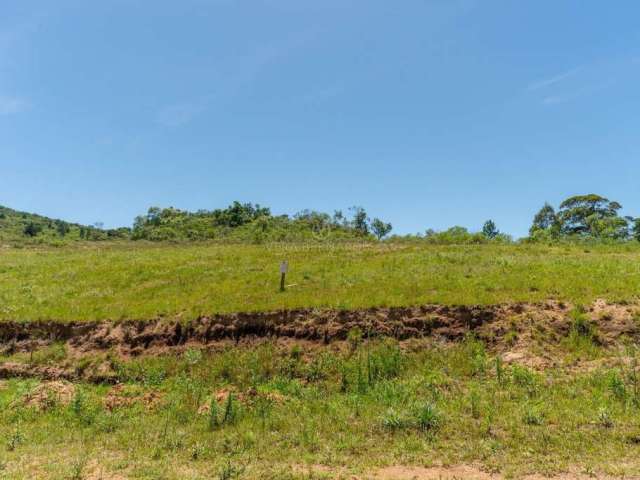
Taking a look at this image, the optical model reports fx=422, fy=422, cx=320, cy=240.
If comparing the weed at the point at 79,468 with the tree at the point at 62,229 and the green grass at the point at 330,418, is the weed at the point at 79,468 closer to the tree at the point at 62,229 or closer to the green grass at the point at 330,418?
the green grass at the point at 330,418

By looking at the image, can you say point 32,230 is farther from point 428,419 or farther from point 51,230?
point 428,419

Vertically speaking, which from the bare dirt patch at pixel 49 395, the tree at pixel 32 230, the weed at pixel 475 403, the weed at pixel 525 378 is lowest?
the bare dirt patch at pixel 49 395

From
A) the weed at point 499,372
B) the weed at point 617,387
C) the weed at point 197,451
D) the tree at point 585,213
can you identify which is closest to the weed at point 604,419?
the weed at point 617,387

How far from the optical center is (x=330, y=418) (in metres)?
9.06

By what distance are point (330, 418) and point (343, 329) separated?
13.7ft

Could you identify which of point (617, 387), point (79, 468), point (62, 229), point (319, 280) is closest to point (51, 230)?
point (62, 229)

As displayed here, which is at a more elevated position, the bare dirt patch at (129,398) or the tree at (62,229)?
the tree at (62,229)

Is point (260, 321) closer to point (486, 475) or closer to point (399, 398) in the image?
point (399, 398)

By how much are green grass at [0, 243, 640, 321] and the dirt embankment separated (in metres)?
0.52

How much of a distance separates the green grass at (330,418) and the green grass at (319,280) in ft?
8.93

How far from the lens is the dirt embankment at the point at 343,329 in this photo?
38.3ft

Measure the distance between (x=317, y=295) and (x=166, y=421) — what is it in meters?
7.00

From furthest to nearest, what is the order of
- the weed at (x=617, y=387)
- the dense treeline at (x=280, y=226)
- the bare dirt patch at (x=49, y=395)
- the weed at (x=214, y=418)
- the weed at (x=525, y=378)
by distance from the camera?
the dense treeline at (x=280, y=226) < the bare dirt patch at (x=49, y=395) < the weed at (x=525, y=378) < the weed at (x=214, y=418) < the weed at (x=617, y=387)

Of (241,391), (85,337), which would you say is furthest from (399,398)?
(85,337)
